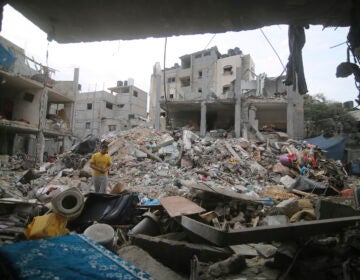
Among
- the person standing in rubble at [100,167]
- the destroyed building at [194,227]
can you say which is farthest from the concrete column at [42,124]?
Answer: the destroyed building at [194,227]

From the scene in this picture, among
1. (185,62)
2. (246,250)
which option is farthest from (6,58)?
(185,62)

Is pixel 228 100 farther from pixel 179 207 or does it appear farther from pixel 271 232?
pixel 271 232

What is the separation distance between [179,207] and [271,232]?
1669 millimetres

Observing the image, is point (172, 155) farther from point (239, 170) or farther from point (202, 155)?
point (239, 170)

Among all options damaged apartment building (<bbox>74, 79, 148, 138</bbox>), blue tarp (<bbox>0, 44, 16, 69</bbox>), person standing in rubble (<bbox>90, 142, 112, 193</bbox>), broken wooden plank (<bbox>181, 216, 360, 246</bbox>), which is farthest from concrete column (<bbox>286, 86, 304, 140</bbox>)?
damaged apartment building (<bbox>74, 79, 148, 138</bbox>)

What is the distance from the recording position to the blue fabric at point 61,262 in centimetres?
221

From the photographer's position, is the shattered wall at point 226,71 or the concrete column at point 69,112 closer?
the concrete column at point 69,112

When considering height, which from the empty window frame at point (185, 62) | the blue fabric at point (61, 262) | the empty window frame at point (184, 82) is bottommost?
the blue fabric at point (61, 262)

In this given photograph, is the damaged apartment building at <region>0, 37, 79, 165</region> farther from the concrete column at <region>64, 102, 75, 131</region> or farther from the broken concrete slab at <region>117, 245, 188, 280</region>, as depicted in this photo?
the broken concrete slab at <region>117, 245, 188, 280</region>

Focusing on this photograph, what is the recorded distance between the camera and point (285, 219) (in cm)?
421

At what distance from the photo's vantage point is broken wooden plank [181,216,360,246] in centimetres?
268

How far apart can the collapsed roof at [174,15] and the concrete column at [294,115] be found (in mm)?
16283

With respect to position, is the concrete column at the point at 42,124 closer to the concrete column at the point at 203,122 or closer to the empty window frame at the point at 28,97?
the empty window frame at the point at 28,97

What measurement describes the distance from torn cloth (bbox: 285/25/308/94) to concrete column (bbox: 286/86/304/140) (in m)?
15.5
